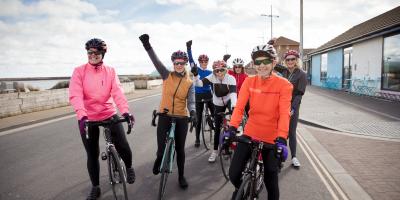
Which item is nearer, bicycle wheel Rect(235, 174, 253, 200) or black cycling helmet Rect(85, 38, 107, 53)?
bicycle wheel Rect(235, 174, 253, 200)

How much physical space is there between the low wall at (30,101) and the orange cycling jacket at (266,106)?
499 inches

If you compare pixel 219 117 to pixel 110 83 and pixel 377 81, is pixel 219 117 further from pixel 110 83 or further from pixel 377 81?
pixel 377 81

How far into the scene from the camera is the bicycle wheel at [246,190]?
3.06 m

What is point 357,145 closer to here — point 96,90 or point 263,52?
point 263,52

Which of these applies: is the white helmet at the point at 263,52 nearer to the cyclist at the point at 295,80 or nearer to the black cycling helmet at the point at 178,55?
the black cycling helmet at the point at 178,55

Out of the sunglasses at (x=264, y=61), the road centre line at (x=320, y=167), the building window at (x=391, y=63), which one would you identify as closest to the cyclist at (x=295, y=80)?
the road centre line at (x=320, y=167)

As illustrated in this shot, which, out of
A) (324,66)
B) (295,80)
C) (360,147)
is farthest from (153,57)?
(324,66)

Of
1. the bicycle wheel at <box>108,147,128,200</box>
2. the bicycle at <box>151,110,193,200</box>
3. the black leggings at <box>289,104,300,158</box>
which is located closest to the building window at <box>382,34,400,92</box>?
the black leggings at <box>289,104,300,158</box>

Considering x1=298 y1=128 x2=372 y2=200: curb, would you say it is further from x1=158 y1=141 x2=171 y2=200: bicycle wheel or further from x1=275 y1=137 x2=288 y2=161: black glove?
x1=158 y1=141 x2=171 y2=200: bicycle wheel

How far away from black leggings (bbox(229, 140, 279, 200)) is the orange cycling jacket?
8.6 inches

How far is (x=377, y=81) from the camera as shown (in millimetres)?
18391

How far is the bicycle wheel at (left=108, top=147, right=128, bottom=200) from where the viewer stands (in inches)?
158

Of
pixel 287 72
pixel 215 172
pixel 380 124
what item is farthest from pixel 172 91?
pixel 380 124

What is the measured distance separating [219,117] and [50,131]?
6231 mm
